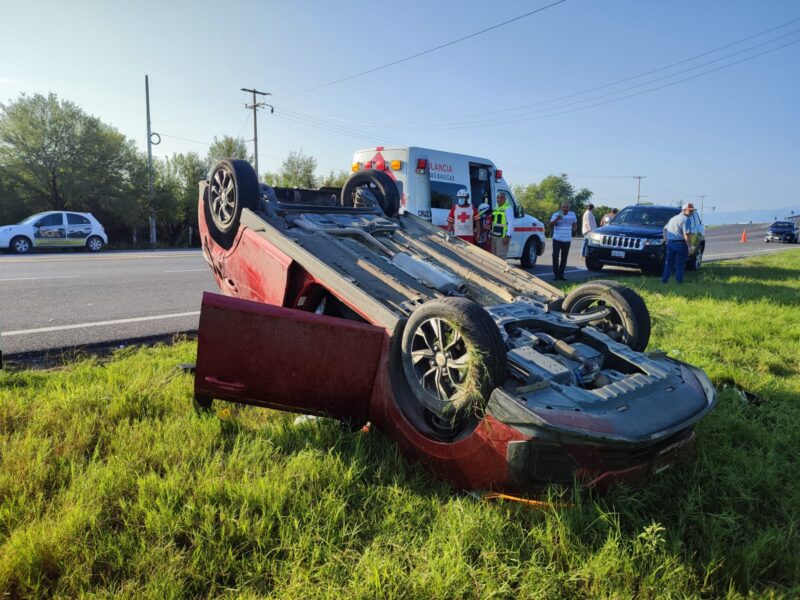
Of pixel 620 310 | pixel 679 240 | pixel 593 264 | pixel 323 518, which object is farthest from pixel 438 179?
pixel 323 518

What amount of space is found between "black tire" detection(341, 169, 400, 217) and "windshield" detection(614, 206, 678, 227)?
8108mm

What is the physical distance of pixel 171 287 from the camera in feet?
26.2

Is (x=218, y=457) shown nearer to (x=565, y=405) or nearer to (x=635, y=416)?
(x=565, y=405)

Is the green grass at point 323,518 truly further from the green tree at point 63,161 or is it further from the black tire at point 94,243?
the green tree at point 63,161

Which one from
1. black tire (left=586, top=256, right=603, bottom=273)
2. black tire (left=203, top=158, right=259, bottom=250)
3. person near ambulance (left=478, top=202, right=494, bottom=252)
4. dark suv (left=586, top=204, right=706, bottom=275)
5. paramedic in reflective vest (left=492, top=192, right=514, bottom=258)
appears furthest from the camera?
black tire (left=586, top=256, right=603, bottom=273)

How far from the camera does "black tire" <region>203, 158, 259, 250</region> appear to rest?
3.87m

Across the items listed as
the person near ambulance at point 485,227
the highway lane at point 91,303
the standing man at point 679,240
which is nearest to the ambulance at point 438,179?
the person near ambulance at point 485,227

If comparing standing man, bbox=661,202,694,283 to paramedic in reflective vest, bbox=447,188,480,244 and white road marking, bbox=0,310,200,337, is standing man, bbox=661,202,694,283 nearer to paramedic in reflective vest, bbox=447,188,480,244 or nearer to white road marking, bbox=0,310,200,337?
paramedic in reflective vest, bbox=447,188,480,244

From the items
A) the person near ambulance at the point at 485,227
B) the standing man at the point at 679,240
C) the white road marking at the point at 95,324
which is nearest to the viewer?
the white road marking at the point at 95,324

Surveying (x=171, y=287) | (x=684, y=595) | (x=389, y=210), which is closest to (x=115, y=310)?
(x=171, y=287)

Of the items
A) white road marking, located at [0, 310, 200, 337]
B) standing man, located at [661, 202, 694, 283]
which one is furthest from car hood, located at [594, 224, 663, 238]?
white road marking, located at [0, 310, 200, 337]

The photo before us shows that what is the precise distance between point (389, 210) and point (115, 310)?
11.4 ft

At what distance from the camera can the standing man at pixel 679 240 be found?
9227mm

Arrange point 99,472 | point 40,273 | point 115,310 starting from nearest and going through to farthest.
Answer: point 99,472
point 115,310
point 40,273
